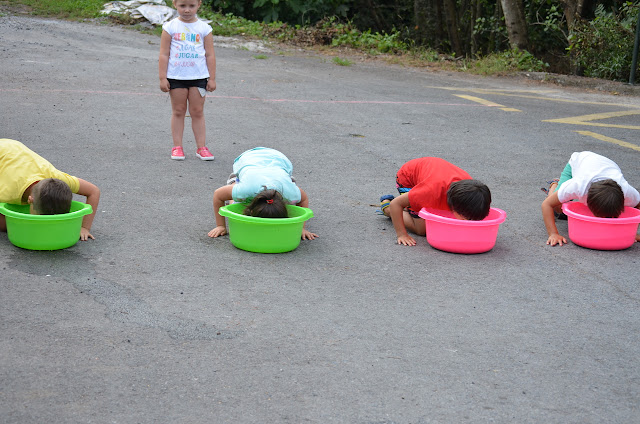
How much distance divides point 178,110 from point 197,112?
0.60 feet

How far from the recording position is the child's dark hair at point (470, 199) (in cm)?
466

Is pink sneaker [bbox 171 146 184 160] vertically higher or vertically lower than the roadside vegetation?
lower

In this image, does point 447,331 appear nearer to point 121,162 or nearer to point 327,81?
point 121,162

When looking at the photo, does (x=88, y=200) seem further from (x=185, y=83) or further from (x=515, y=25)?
(x=515, y=25)

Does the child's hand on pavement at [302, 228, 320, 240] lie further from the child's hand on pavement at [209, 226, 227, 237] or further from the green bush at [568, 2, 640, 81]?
the green bush at [568, 2, 640, 81]

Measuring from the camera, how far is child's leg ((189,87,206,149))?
6.93 m

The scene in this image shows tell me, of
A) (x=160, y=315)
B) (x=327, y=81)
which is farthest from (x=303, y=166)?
Result: (x=327, y=81)

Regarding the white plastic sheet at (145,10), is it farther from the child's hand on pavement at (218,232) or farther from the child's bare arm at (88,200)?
the child's hand on pavement at (218,232)

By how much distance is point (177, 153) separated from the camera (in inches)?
274

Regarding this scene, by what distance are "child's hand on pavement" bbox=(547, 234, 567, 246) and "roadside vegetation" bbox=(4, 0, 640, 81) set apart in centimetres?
967

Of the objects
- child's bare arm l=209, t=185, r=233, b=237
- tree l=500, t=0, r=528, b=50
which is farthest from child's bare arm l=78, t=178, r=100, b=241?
tree l=500, t=0, r=528, b=50

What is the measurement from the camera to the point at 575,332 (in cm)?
371

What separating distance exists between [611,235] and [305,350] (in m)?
2.59

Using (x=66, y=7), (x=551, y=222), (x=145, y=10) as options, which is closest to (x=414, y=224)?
(x=551, y=222)
